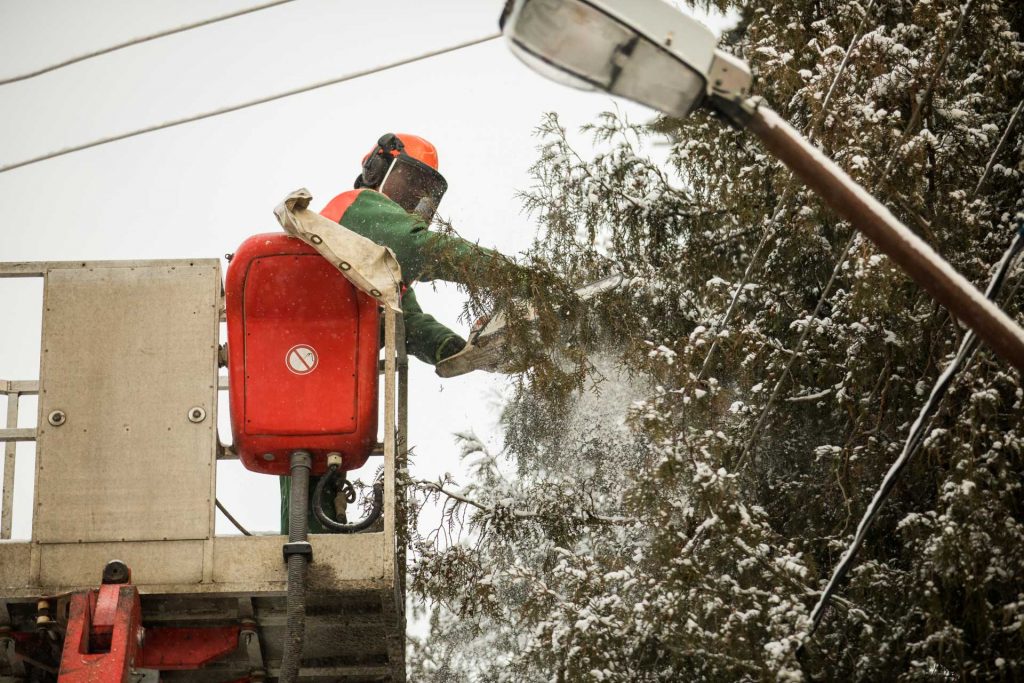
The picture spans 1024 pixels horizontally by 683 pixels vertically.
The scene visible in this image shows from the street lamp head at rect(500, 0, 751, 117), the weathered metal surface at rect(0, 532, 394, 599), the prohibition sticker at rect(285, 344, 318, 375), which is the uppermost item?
the street lamp head at rect(500, 0, 751, 117)

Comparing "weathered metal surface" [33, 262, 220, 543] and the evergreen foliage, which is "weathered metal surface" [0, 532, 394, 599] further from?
the evergreen foliage

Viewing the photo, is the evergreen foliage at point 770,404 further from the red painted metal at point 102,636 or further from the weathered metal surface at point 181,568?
the red painted metal at point 102,636

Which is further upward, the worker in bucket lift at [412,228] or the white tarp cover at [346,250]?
the worker in bucket lift at [412,228]

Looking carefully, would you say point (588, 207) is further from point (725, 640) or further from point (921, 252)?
point (921, 252)

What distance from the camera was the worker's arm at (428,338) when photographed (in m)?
7.21

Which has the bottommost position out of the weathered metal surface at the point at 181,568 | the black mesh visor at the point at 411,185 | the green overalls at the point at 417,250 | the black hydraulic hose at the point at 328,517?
the weathered metal surface at the point at 181,568

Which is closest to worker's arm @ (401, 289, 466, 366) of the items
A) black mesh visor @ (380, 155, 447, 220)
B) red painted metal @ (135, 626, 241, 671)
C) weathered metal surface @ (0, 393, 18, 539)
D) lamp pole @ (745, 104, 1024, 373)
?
black mesh visor @ (380, 155, 447, 220)

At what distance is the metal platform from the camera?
524 centimetres

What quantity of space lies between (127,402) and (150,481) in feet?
1.14

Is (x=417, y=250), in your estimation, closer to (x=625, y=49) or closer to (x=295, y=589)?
(x=295, y=589)

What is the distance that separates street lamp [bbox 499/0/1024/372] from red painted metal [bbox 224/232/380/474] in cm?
244

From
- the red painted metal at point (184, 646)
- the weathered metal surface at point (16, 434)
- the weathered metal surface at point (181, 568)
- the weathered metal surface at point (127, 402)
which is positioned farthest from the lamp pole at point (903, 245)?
the weathered metal surface at point (16, 434)

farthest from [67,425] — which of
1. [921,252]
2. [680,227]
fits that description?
[680,227]

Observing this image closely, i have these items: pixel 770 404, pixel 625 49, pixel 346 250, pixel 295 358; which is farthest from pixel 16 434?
pixel 770 404
